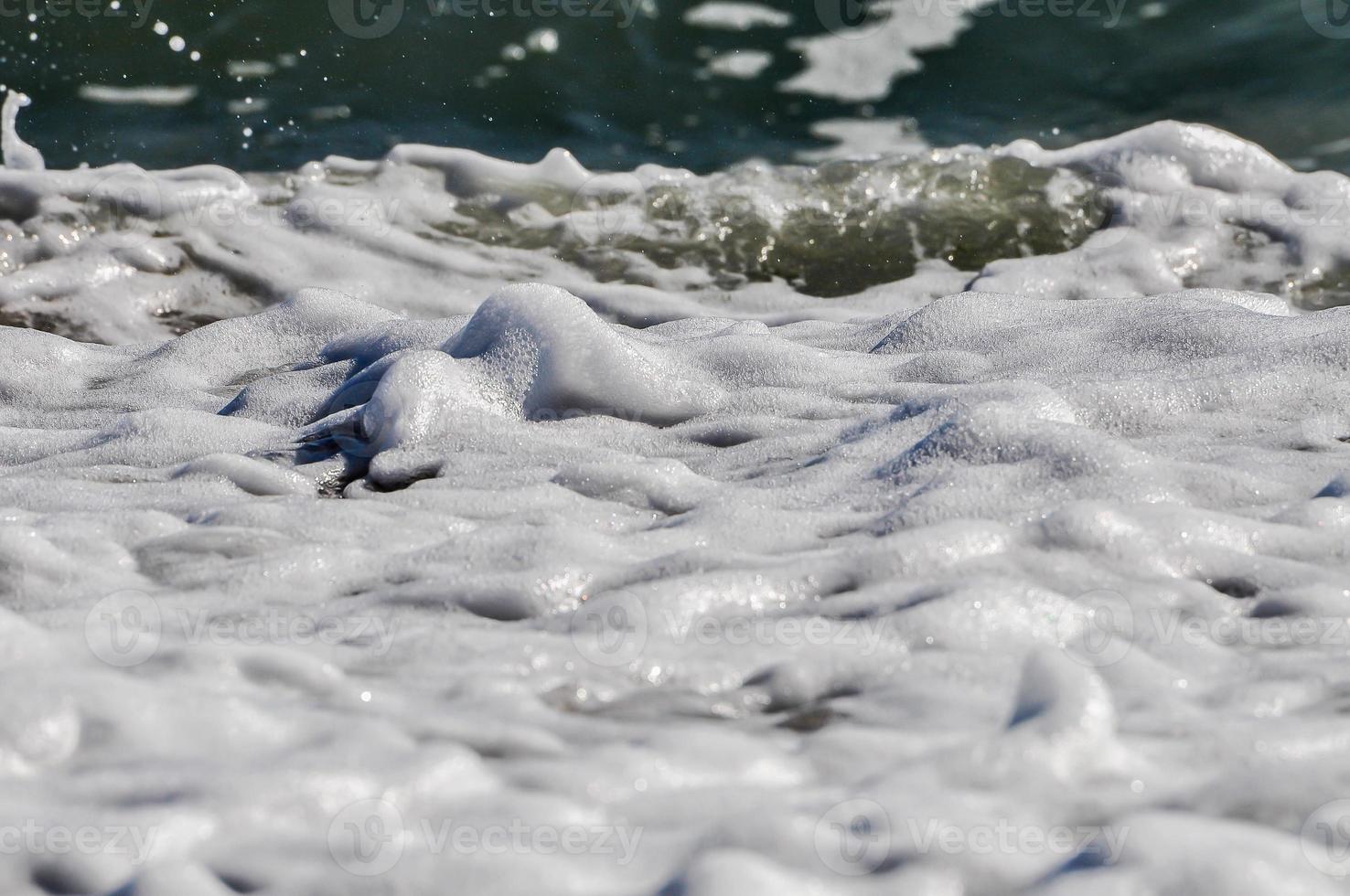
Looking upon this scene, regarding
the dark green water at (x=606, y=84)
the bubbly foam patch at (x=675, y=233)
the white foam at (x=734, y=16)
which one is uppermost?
the white foam at (x=734, y=16)

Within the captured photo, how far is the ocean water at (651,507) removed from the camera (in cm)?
153

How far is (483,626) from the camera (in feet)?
6.79

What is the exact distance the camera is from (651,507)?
260 centimetres

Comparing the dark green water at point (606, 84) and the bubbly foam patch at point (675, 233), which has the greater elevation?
the dark green water at point (606, 84)

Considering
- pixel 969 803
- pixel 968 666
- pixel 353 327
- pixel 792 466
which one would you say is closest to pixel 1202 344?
pixel 792 466

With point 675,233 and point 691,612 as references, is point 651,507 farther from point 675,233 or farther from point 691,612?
point 675,233

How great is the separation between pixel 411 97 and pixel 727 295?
2.38 m

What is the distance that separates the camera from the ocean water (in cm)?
153

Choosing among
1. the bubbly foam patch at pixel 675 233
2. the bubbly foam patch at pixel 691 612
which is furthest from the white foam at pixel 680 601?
the bubbly foam patch at pixel 675 233

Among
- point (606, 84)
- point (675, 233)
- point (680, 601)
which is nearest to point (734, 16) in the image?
point (606, 84)

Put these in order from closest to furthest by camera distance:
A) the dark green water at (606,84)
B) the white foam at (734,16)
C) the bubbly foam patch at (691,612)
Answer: the bubbly foam patch at (691,612), the dark green water at (606,84), the white foam at (734,16)

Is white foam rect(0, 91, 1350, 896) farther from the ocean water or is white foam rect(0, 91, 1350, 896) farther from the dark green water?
the dark green water

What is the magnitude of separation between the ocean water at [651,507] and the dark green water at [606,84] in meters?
0.06

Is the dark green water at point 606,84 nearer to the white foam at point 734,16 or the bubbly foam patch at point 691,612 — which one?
the white foam at point 734,16
